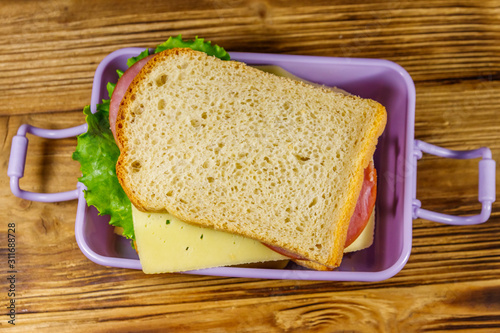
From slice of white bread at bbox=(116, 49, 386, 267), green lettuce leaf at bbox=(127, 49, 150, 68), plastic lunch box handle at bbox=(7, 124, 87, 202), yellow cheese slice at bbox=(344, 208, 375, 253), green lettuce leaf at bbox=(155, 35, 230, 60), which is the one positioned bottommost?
plastic lunch box handle at bbox=(7, 124, 87, 202)

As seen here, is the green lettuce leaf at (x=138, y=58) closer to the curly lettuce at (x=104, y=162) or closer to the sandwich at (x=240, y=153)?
the curly lettuce at (x=104, y=162)

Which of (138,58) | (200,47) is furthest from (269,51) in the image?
(138,58)

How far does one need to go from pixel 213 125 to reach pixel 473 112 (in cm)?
96

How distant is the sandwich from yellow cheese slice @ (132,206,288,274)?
44mm

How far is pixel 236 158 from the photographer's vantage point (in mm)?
1099

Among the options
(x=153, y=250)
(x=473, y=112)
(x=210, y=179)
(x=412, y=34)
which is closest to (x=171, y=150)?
(x=210, y=179)

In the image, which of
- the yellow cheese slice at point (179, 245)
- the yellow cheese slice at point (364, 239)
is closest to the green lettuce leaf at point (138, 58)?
the yellow cheese slice at point (179, 245)

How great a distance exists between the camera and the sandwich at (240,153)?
1.10 metres

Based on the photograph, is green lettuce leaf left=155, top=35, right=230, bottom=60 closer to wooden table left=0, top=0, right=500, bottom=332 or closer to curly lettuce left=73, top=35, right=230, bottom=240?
curly lettuce left=73, top=35, right=230, bottom=240

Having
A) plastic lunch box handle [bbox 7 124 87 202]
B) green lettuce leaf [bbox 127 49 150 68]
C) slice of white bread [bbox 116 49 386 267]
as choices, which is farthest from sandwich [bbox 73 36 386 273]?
plastic lunch box handle [bbox 7 124 87 202]

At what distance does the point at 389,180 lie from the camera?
Answer: 4.37 ft

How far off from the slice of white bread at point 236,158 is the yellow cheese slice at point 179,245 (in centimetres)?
8

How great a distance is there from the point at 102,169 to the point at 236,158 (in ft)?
1.40

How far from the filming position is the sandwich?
110 centimetres
